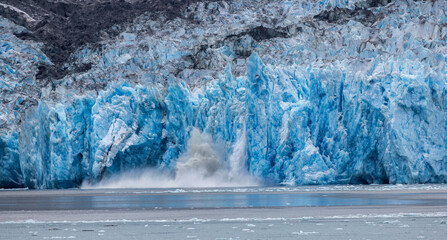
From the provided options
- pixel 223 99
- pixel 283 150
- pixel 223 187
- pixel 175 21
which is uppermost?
pixel 175 21

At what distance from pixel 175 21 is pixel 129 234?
45.2 meters

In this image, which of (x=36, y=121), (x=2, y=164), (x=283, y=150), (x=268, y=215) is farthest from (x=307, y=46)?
(x=268, y=215)

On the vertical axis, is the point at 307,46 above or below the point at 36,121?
above

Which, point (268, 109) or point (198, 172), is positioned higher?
point (268, 109)

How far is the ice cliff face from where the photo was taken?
2967 cm

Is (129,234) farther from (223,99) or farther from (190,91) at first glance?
(190,91)

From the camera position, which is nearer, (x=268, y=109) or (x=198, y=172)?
(x=268, y=109)

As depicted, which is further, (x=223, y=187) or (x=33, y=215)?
(x=223, y=187)

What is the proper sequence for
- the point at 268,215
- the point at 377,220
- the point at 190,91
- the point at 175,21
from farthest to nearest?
the point at 175,21
the point at 190,91
the point at 268,215
the point at 377,220

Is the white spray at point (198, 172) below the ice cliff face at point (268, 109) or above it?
below

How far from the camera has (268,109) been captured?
31.8 metres

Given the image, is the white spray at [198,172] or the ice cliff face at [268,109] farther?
the white spray at [198,172]

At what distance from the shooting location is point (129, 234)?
13.1 m

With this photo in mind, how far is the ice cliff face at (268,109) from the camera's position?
97.3 ft
